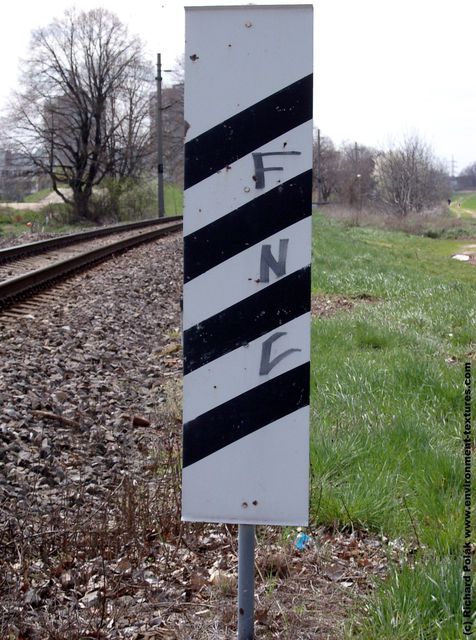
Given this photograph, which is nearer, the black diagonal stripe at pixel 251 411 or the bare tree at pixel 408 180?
the black diagonal stripe at pixel 251 411

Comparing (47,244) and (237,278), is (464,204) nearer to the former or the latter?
(47,244)

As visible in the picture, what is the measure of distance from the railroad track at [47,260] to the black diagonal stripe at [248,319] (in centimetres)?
772

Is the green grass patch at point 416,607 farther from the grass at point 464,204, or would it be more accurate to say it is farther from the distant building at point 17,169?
the grass at point 464,204

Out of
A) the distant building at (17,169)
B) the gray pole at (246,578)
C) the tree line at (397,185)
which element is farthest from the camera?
the tree line at (397,185)

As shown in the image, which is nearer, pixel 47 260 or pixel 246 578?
pixel 246 578

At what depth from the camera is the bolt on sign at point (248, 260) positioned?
2.15m

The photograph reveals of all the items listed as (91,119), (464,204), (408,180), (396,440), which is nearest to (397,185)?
(408,180)

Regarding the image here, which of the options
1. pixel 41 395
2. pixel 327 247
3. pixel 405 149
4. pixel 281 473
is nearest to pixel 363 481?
pixel 281 473

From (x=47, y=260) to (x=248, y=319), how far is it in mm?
13489

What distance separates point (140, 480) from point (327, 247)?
18.0 m

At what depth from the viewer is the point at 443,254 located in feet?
108

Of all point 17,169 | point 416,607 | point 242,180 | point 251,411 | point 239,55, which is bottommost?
point 416,607

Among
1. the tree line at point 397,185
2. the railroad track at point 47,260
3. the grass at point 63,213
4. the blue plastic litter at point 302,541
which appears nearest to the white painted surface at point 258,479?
the blue plastic litter at point 302,541

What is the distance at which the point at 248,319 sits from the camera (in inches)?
86.0
